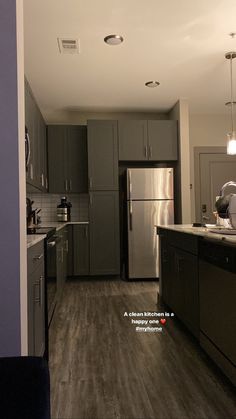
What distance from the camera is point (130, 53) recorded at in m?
3.21

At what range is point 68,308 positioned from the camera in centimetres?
332

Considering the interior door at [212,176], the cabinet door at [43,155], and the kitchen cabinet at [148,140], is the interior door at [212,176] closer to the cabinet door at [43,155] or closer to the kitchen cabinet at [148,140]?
the kitchen cabinet at [148,140]

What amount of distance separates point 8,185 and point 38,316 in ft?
3.41

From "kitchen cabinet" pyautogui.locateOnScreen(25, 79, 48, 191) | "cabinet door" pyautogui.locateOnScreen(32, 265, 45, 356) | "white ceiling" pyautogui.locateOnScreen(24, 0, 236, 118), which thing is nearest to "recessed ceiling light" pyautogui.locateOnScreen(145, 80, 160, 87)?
"white ceiling" pyautogui.locateOnScreen(24, 0, 236, 118)

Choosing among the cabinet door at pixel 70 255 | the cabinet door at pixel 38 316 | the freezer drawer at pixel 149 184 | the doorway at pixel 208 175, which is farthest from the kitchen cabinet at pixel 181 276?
the doorway at pixel 208 175

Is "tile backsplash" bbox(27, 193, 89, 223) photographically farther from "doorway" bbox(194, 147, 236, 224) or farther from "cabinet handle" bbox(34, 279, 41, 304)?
"cabinet handle" bbox(34, 279, 41, 304)

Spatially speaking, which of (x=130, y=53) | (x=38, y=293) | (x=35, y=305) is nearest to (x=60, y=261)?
(x=38, y=293)

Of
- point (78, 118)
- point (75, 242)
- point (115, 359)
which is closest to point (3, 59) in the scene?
point (115, 359)

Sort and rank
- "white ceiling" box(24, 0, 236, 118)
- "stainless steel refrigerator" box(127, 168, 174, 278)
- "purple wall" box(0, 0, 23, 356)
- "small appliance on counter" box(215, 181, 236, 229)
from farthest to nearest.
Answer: "stainless steel refrigerator" box(127, 168, 174, 278), "white ceiling" box(24, 0, 236, 118), "small appliance on counter" box(215, 181, 236, 229), "purple wall" box(0, 0, 23, 356)

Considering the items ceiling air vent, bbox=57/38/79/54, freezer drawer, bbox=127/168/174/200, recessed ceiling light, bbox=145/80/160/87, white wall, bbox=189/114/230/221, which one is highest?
recessed ceiling light, bbox=145/80/160/87

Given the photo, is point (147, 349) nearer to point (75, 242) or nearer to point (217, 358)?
point (217, 358)

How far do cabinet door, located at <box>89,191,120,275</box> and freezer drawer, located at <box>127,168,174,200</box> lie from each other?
35cm

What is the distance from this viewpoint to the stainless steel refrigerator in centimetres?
452

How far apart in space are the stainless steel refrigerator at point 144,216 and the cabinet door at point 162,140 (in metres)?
0.30
